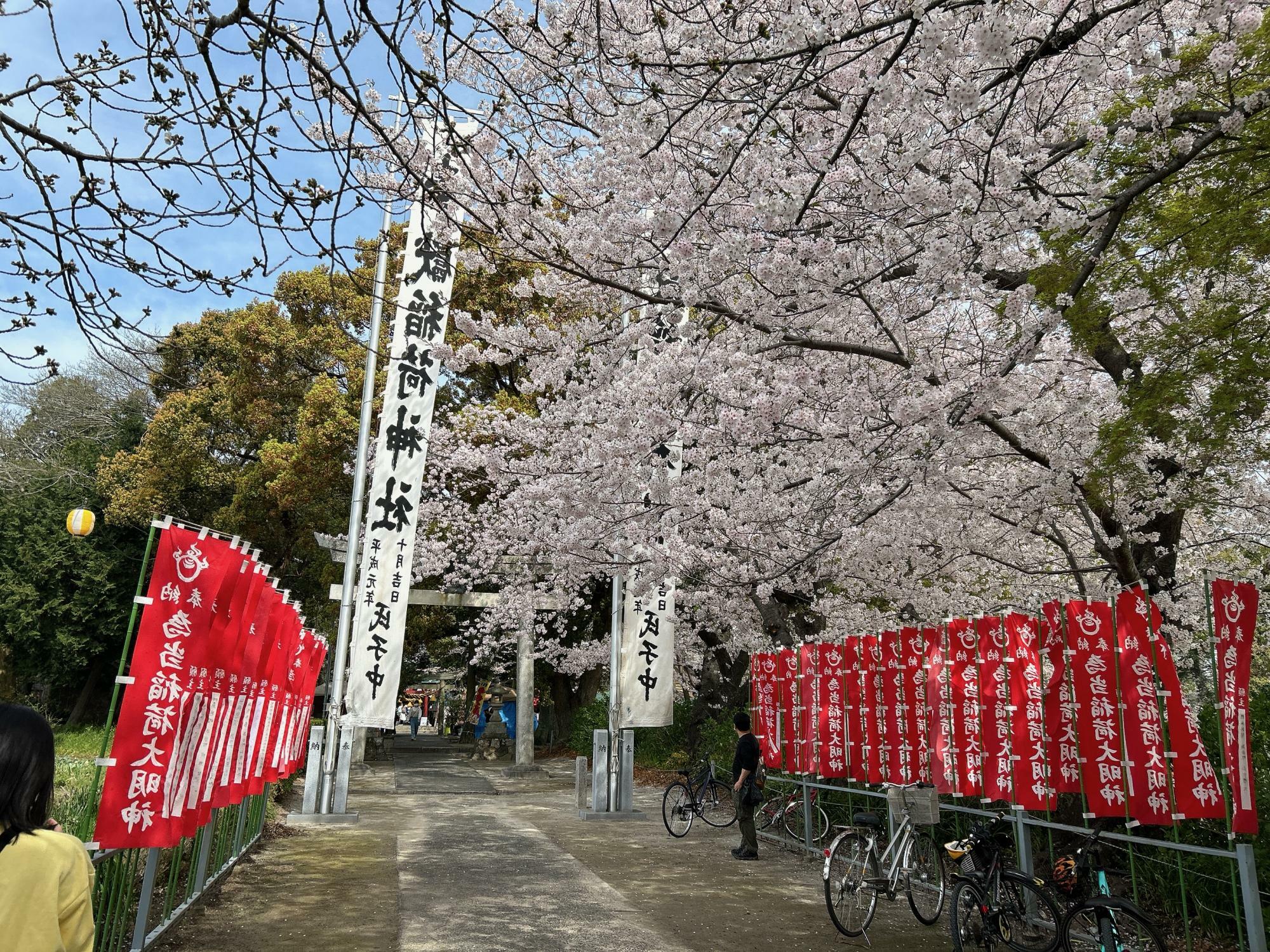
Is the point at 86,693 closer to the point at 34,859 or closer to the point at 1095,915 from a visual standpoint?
the point at 1095,915

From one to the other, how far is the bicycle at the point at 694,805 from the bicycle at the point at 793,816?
0.45 meters

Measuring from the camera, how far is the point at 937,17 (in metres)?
4.43

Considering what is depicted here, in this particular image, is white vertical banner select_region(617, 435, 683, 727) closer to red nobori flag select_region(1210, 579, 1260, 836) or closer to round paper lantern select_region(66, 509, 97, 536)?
round paper lantern select_region(66, 509, 97, 536)

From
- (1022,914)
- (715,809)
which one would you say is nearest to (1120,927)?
(1022,914)

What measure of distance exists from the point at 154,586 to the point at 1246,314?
670 centimetres

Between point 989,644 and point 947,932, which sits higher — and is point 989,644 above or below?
above

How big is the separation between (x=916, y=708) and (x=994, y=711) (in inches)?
51.6

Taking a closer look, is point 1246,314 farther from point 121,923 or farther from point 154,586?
point 121,923

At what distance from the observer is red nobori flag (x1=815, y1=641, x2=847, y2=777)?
9.83m

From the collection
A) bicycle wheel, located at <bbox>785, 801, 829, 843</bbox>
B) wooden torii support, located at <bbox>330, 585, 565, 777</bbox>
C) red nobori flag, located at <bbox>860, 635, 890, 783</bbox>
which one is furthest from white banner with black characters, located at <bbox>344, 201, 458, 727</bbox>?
red nobori flag, located at <bbox>860, 635, 890, 783</bbox>

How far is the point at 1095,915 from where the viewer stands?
5379 mm

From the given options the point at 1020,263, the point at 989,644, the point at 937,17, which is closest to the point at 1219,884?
the point at 989,644

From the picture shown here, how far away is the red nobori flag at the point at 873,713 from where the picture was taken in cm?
908

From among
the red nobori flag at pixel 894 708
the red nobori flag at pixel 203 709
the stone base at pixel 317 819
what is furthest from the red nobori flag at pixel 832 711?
the stone base at pixel 317 819
